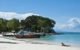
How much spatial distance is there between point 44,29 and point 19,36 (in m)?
60.6

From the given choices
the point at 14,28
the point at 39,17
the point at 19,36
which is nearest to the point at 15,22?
the point at 14,28

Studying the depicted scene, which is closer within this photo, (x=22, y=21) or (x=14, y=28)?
(x=14, y=28)

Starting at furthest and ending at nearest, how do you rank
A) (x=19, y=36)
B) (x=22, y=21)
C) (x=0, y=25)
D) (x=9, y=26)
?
1. (x=22, y=21)
2. (x=9, y=26)
3. (x=0, y=25)
4. (x=19, y=36)

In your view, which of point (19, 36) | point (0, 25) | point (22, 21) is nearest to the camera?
point (19, 36)

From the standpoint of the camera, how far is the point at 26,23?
10969 cm

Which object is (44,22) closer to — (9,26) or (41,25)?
(41,25)

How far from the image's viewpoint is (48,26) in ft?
374

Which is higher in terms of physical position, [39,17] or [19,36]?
[39,17]

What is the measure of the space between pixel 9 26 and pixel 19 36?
40.5 metres

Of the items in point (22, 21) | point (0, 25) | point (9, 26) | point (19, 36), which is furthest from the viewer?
point (22, 21)

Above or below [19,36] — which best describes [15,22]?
above

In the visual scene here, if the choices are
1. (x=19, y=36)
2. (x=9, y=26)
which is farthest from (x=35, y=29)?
(x=19, y=36)

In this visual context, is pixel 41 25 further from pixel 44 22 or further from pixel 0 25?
pixel 0 25

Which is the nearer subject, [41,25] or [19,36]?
[19,36]
